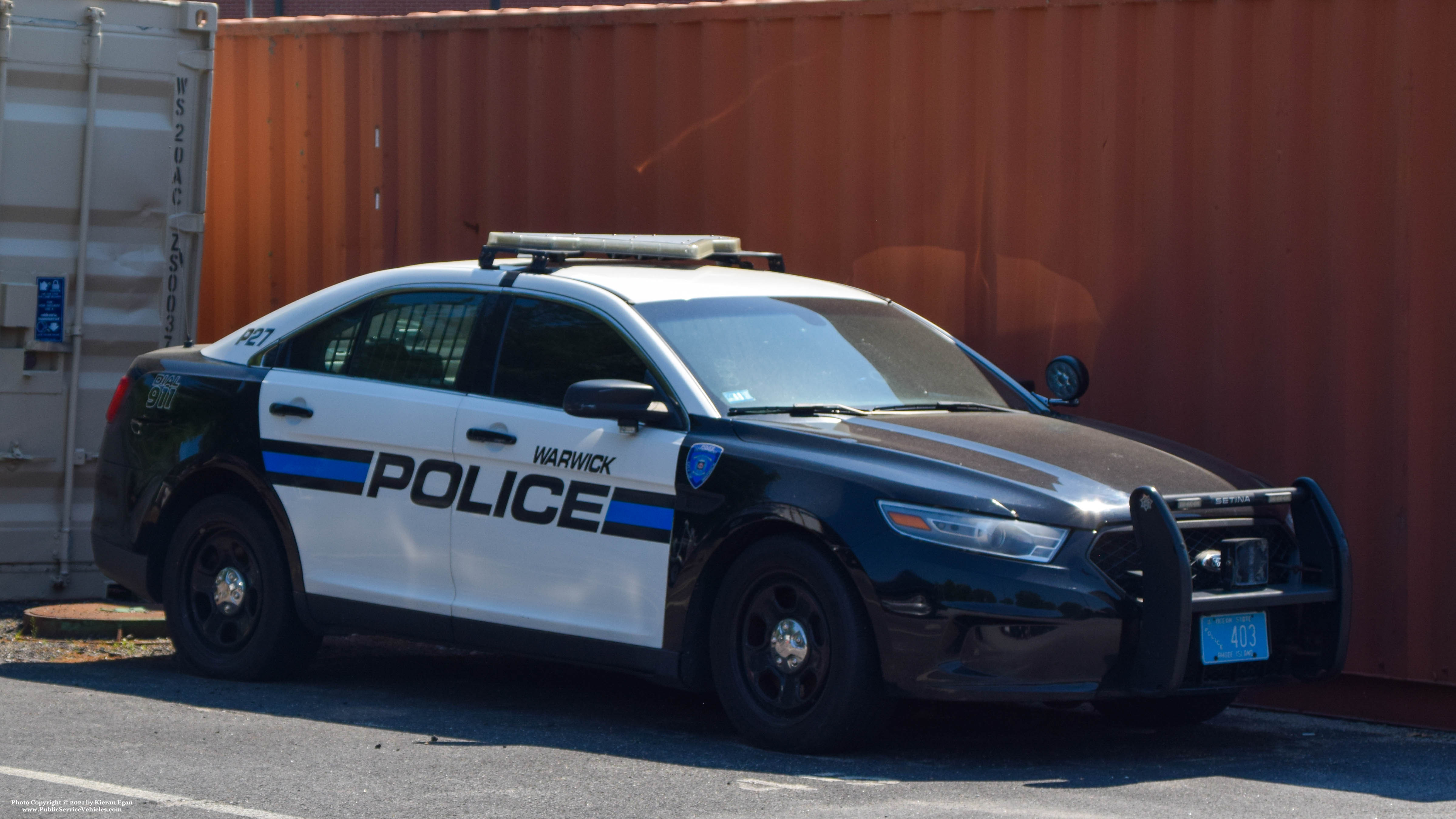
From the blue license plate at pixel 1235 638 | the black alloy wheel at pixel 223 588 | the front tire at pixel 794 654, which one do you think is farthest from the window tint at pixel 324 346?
the blue license plate at pixel 1235 638

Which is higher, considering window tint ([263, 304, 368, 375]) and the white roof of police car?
the white roof of police car

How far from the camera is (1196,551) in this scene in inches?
239

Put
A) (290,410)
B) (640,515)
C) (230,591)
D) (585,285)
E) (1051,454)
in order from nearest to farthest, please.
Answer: (1051,454) → (640,515) → (585,285) → (290,410) → (230,591)

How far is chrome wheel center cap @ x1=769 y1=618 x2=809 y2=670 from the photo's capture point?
608 cm

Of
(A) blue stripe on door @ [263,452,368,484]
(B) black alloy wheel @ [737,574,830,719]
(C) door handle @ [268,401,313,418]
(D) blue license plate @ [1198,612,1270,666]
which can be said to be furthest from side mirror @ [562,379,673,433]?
(D) blue license plate @ [1198,612,1270,666]

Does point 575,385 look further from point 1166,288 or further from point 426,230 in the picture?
point 426,230

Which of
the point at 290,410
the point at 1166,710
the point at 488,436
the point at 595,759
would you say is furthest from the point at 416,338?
the point at 1166,710

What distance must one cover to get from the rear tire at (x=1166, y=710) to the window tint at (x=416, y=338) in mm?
2715

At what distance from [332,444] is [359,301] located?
0.62m

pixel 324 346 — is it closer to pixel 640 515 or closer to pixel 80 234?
pixel 640 515

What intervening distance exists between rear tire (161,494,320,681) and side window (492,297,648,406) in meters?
1.34

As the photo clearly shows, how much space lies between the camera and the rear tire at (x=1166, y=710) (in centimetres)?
684

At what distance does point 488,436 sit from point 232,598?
1.59 m

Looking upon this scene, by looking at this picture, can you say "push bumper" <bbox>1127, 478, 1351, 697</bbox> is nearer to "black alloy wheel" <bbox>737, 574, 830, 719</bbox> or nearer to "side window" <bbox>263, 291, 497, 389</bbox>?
"black alloy wheel" <bbox>737, 574, 830, 719</bbox>
